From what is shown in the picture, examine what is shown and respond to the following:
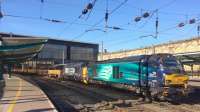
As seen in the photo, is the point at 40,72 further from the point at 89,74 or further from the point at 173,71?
the point at 173,71

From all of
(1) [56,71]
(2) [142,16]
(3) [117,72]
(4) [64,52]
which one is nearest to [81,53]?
(4) [64,52]

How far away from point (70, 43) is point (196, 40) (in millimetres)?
59200

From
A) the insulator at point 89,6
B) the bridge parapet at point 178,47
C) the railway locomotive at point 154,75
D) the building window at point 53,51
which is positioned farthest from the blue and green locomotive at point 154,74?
the building window at point 53,51

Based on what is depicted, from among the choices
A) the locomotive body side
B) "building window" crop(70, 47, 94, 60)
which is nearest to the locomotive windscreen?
the locomotive body side

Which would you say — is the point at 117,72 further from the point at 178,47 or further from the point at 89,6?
the point at 178,47

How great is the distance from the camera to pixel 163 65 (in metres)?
23.2

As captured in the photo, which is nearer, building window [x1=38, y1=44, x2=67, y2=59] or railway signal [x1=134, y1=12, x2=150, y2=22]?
railway signal [x1=134, y1=12, x2=150, y2=22]

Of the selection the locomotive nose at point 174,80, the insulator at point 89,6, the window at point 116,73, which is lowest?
the locomotive nose at point 174,80

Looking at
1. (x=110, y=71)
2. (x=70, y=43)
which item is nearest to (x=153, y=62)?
(x=110, y=71)

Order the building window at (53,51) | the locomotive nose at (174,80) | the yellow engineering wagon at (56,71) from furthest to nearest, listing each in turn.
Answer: the building window at (53,51), the yellow engineering wagon at (56,71), the locomotive nose at (174,80)

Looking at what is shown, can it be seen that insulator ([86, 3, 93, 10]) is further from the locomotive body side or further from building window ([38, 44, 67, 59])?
building window ([38, 44, 67, 59])

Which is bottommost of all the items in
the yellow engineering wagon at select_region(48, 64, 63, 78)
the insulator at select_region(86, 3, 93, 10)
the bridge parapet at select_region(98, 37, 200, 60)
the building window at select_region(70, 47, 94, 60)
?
the yellow engineering wagon at select_region(48, 64, 63, 78)

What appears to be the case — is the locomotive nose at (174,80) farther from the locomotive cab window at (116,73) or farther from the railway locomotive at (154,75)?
the locomotive cab window at (116,73)

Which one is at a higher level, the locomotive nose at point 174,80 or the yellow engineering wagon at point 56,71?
the yellow engineering wagon at point 56,71
